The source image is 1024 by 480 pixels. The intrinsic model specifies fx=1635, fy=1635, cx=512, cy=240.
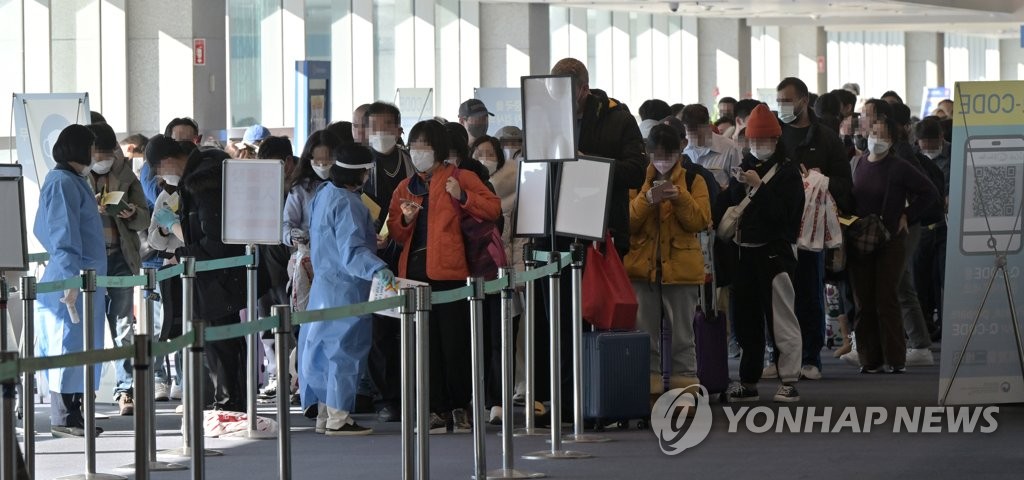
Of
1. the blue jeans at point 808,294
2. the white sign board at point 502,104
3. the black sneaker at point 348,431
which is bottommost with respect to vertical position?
the black sneaker at point 348,431

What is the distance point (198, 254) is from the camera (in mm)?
8844

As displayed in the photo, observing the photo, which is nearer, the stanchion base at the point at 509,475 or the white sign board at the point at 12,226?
the stanchion base at the point at 509,475

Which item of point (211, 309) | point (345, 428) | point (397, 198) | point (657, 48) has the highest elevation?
point (657, 48)

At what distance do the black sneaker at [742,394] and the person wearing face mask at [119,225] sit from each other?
3.46m

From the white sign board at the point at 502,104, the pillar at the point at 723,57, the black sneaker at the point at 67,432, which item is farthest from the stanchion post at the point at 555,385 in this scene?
the pillar at the point at 723,57

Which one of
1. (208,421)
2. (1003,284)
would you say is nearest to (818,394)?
(1003,284)

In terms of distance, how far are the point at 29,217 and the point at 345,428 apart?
152 inches

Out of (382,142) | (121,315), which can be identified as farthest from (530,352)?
(121,315)

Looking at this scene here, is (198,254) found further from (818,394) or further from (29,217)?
(818,394)

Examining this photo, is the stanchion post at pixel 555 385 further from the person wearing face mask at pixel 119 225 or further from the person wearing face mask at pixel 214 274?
the person wearing face mask at pixel 119 225

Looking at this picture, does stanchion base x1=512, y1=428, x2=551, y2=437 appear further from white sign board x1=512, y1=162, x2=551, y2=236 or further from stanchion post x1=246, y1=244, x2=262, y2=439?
stanchion post x1=246, y1=244, x2=262, y2=439

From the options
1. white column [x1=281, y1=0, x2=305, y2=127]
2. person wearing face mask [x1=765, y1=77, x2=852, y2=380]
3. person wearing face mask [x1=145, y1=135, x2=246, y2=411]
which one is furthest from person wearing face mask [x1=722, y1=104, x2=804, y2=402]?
white column [x1=281, y1=0, x2=305, y2=127]

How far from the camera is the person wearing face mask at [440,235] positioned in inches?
312

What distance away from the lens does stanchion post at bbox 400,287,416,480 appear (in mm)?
5988
